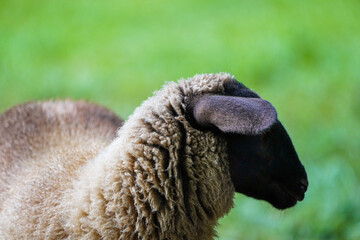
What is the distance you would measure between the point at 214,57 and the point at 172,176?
5772 millimetres

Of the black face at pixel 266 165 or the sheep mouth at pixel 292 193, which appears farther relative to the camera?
the sheep mouth at pixel 292 193

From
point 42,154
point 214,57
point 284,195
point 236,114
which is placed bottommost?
point 284,195

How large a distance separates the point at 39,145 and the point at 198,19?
20.6 feet

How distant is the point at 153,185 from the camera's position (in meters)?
3.48

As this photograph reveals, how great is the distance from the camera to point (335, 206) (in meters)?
5.75

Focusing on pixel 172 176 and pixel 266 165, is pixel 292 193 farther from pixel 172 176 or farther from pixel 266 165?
pixel 172 176

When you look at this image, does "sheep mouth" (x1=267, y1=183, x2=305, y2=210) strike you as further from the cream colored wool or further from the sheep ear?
the sheep ear

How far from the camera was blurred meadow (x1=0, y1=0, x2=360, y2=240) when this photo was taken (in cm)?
725

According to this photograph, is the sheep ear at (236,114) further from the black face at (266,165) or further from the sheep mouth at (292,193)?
the sheep mouth at (292,193)

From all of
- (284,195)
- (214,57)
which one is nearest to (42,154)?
(284,195)

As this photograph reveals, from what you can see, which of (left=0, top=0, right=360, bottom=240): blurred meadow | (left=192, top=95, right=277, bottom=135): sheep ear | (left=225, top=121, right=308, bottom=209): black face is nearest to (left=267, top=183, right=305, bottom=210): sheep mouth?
(left=225, top=121, right=308, bottom=209): black face

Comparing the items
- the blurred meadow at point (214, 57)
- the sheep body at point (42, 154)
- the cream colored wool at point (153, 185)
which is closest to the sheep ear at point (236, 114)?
the cream colored wool at point (153, 185)

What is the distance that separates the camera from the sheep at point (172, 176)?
349 cm

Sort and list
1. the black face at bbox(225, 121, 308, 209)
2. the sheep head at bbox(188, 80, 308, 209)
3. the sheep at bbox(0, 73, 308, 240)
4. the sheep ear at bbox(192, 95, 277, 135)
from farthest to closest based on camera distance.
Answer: the black face at bbox(225, 121, 308, 209) → the sheep at bbox(0, 73, 308, 240) → the sheep head at bbox(188, 80, 308, 209) → the sheep ear at bbox(192, 95, 277, 135)
